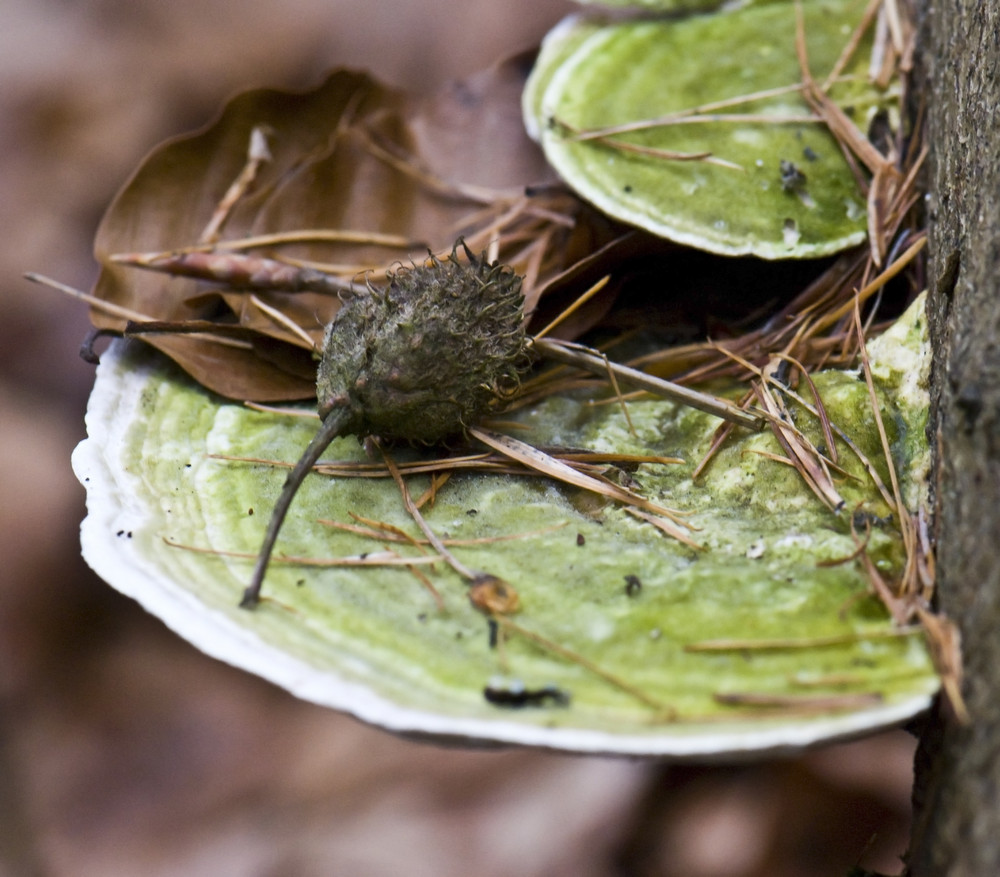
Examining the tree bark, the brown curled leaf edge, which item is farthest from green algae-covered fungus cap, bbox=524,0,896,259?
the tree bark

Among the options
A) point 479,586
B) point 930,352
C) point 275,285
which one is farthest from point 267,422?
point 930,352

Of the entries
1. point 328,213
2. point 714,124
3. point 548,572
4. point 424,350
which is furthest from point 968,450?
point 328,213

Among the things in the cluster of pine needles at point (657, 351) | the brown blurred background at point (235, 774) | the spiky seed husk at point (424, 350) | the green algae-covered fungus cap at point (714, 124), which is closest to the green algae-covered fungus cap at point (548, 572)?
the cluster of pine needles at point (657, 351)

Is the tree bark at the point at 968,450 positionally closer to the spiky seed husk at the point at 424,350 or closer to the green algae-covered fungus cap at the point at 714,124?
the green algae-covered fungus cap at the point at 714,124

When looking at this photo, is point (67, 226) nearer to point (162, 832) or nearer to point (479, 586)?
point (162, 832)

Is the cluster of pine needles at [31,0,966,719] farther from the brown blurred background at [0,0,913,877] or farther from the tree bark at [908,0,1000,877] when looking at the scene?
the brown blurred background at [0,0,913,877]

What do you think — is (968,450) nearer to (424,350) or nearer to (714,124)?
(424,350)

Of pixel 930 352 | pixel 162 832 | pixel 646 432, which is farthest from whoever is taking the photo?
pixel 162 832
